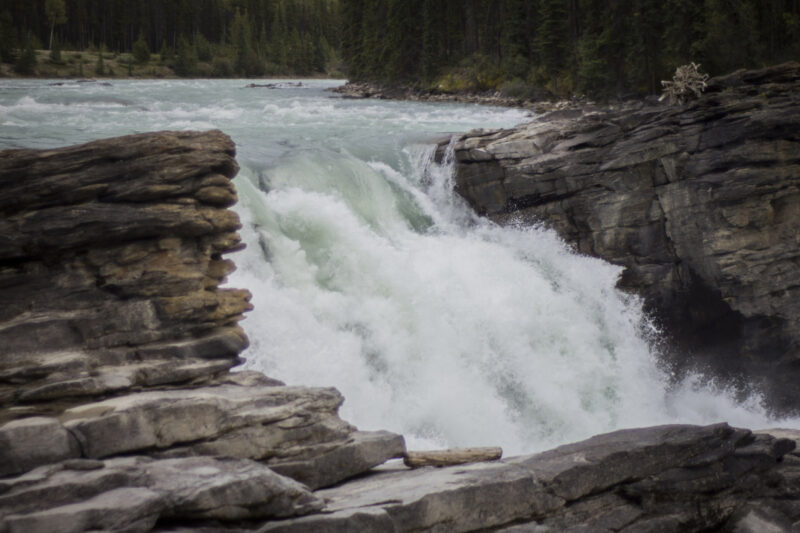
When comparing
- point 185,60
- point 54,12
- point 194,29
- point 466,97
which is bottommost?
point 466,97

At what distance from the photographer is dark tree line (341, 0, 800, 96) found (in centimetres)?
3288

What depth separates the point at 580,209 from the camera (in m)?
18.5

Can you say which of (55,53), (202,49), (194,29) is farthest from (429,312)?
(194,29)

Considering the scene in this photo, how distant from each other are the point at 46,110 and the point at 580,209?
857 inches

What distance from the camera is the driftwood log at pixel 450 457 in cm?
811

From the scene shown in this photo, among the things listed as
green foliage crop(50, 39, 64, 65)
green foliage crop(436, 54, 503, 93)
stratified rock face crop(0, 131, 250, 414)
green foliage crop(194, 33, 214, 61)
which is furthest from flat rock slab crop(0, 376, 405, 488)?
green foliage crop(194, 33, 214, 61)

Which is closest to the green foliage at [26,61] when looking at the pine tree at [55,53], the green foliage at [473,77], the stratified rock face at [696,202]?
the pine tree at [55,53]

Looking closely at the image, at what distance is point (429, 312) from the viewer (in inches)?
576

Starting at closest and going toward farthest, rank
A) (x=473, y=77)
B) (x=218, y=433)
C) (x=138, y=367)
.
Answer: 1. (x=218, y=433)
2. (x=138, y=367)
3. (x=473, y=77)

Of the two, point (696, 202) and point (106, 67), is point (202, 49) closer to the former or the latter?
point (106, 67)

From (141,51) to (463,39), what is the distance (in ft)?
122

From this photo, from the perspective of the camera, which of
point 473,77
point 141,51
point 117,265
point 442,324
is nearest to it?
point 117,265

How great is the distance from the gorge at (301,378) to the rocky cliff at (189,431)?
0.03m

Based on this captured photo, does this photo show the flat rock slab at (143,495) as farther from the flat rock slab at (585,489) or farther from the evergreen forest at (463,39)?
the evergreen forest at (463,39)
